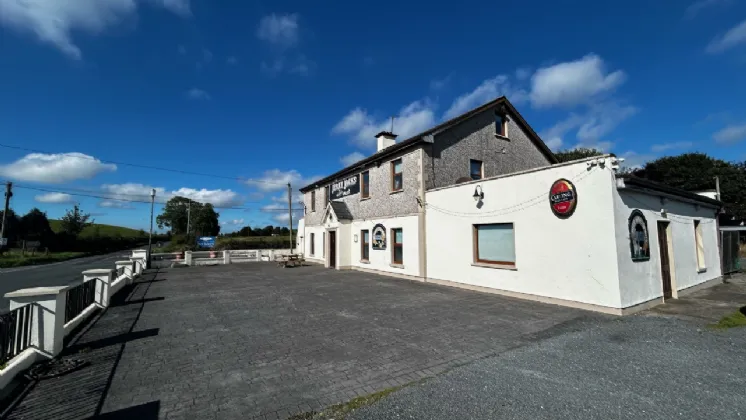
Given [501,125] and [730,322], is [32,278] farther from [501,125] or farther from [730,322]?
[730,322]

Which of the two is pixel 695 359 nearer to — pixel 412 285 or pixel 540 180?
pixel 540 180

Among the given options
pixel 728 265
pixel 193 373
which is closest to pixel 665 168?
pixel 728 265

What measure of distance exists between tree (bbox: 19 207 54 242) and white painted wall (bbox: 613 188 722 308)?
2303 inches

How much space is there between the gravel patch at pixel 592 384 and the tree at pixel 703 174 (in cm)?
3816

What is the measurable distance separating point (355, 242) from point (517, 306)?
11.4 meters

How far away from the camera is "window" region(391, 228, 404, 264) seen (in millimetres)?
15430

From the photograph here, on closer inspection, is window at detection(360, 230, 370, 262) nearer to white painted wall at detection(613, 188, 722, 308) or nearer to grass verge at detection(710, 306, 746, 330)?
white painted wall at detection(613, 188, 722, 308)

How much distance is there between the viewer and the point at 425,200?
13820 mm

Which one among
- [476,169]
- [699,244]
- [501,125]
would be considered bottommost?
[699,244]

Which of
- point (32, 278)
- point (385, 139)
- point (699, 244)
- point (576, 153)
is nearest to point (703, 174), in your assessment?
point (576, 153)

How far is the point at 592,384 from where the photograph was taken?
4.13m

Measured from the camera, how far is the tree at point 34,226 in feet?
139

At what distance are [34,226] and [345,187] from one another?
52783 mm

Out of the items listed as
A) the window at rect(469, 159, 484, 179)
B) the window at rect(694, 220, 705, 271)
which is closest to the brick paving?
the window at rect(469, 159, 484, 179)
